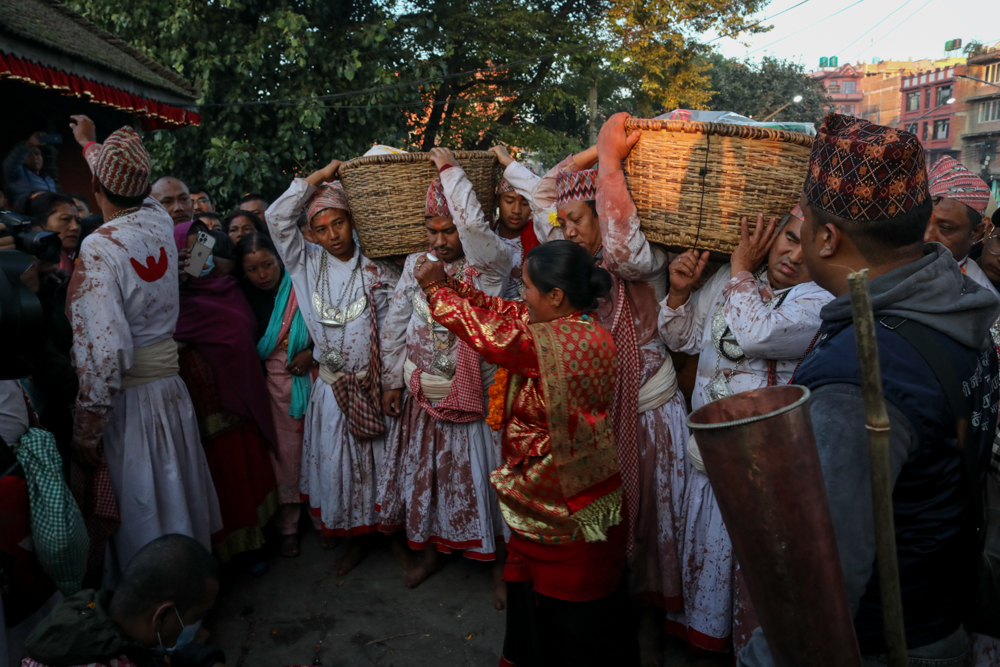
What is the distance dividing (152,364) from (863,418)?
11.3ft

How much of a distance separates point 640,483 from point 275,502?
2.54 m

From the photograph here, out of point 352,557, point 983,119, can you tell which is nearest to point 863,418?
point 352,557

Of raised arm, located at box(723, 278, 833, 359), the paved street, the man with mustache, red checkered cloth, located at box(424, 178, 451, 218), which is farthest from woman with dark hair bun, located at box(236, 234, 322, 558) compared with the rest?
raised arm, located at box(723, 278, 833, 359)

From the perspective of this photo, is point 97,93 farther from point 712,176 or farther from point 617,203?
point 712,176

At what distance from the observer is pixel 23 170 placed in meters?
6.80

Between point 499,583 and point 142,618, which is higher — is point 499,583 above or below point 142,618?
below

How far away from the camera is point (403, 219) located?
353cm

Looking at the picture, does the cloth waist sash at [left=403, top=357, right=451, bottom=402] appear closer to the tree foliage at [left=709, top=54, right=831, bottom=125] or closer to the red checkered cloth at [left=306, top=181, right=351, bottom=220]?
the red checkered cloth at [left=306, top=181, right=351, bottom=220]

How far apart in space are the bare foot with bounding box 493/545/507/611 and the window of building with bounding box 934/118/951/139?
53.1 m

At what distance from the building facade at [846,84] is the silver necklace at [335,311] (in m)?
59.3

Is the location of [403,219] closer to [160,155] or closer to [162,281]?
[162,281]

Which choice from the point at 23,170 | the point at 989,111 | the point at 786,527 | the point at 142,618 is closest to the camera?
the point at 786,527

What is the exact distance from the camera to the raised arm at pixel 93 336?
10.2 feet

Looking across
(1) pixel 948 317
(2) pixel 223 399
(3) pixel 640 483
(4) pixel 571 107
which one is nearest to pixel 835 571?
(1) pixel 948 317
